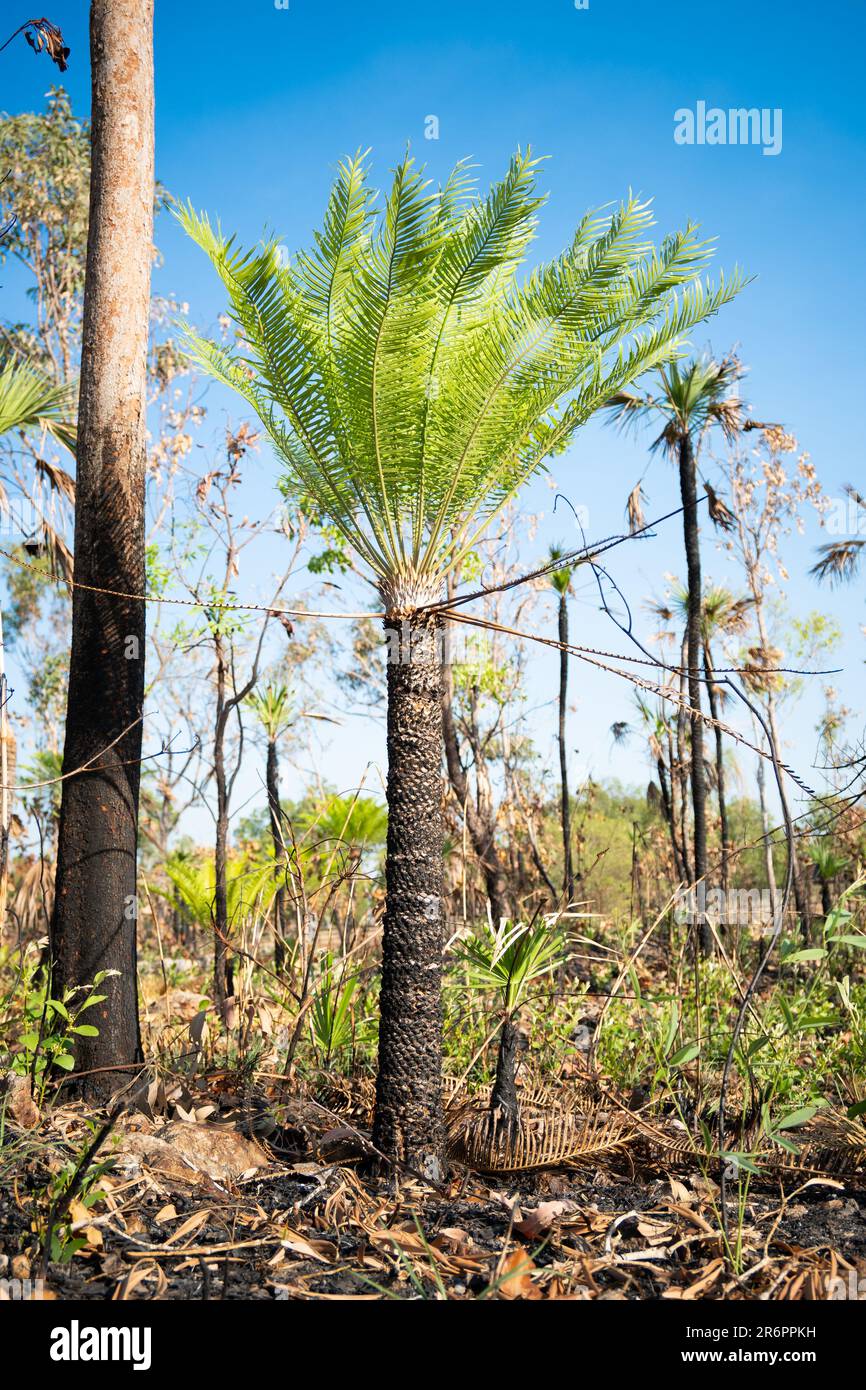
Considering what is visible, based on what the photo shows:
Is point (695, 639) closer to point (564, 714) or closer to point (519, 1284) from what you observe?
point (564, 714)

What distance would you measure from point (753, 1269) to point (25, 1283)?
6.08 feet

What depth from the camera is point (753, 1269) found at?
2.55 meters

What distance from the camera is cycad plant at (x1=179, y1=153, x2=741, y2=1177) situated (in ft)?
12.1

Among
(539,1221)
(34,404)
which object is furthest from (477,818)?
(539,1221)

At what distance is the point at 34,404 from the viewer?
7.07 m

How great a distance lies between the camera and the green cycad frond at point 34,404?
6887 mm

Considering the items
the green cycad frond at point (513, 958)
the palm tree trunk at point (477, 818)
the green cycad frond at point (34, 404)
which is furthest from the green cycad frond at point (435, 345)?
the palm tree trunk at point (477, 818)

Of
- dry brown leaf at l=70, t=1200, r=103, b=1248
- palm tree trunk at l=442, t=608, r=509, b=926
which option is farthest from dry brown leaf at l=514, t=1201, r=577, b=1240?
palm tree trunk at l=442, t=608, r=509, b=926

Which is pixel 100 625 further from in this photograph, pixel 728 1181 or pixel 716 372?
pixel 716 372

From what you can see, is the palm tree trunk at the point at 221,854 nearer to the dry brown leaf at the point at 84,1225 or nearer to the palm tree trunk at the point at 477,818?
the dry brown leaf at the point at 84,1225

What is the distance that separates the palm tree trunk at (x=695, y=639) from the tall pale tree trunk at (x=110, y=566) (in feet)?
22.8

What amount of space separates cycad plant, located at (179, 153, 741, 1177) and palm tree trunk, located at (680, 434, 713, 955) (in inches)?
254

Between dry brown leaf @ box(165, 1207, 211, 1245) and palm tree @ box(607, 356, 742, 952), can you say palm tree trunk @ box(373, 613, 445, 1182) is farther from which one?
palm tree @ box(607, 356, 742, 952)

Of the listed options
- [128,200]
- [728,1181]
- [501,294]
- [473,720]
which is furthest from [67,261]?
[728,1181]
